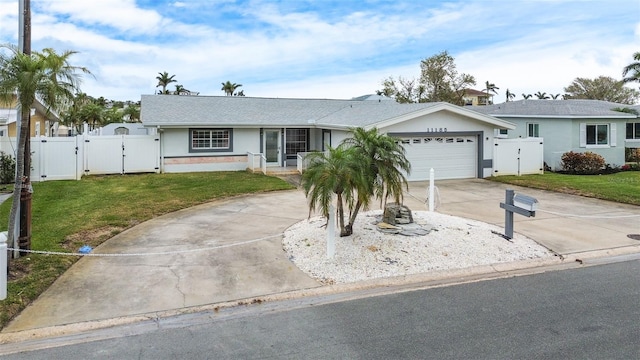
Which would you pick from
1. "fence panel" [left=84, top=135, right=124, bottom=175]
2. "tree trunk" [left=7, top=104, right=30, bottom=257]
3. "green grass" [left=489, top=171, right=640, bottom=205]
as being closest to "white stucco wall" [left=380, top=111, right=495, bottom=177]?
"green grass" [left=489, top=171, right=640, bottom=205]

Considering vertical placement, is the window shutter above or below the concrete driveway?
above

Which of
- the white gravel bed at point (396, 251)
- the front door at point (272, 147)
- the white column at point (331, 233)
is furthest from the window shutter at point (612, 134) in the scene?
the white column at point (331, 233)

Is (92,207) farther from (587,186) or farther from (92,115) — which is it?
(92,115)

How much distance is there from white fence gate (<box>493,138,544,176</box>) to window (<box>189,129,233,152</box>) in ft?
42.6

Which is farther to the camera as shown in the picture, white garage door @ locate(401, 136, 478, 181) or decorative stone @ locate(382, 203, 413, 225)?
white garage door @ locate(401, 136, 478, 181)

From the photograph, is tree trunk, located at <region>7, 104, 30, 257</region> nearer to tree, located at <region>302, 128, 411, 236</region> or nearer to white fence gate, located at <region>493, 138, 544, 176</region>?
tree, located at <region>302, 128, 411, 236</region>

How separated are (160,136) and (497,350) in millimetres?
18863

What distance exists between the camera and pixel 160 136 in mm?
20609

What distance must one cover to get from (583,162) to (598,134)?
10.9 ft

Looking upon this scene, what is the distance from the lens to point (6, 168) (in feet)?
55.7

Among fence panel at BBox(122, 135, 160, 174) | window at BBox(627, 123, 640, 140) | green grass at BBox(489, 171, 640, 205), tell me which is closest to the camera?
green grass at BBox(489, 171, 640, 205)

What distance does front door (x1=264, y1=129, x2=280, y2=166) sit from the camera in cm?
2314

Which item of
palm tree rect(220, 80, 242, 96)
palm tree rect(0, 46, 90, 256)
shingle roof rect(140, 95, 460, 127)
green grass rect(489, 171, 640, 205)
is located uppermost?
palm tree rect(220, 80, 242, 96)

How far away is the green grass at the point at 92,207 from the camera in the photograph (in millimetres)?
6783
